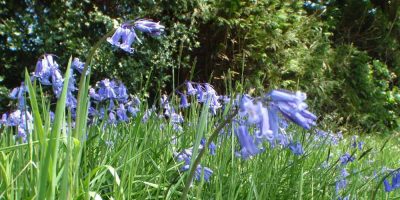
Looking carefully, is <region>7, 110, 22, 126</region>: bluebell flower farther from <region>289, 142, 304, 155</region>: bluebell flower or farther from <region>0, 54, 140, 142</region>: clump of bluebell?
<region>289, 142, 304, 155</region>: bluebell flower

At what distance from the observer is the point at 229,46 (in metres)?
6.23

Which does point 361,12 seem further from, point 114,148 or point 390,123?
point 114,148

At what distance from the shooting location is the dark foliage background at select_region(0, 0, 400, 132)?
4.80 meters

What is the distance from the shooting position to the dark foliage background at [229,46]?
4805 mm

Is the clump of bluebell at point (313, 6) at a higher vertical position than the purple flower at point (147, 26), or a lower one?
higher

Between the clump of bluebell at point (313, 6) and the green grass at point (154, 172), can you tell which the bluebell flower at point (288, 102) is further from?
the clump of bluebell at point (313, 6)

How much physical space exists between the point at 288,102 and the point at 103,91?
1.78 meters

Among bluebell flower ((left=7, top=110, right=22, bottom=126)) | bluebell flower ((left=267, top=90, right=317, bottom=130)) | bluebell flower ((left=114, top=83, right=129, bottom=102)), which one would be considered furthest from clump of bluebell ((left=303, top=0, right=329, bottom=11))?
bluebell flower ((left=267, top=90, right=317, bottom=130))

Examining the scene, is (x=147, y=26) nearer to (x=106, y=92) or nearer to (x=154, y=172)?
(x=154, y=172)

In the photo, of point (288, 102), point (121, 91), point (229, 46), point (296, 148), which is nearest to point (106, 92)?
point (121, 91)

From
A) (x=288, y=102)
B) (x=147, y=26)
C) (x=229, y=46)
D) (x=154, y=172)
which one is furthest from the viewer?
(x=229, y=46)

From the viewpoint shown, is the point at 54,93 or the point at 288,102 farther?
the point at 54,93

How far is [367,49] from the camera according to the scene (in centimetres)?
1028

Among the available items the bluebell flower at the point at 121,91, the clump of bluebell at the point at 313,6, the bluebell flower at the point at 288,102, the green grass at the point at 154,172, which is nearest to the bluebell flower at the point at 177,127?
the green grass at the point at 154,172
